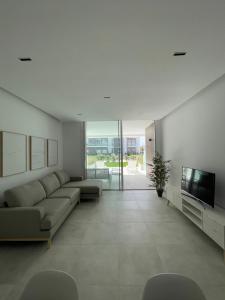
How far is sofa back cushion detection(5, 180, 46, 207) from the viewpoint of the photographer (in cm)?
325

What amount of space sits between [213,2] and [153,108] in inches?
143

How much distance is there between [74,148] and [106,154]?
4.05ft

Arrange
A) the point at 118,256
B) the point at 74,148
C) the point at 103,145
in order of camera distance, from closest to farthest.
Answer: the point at 118,256 → the point at 74,148 → the point at 103,145

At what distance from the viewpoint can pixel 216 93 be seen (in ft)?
11.1

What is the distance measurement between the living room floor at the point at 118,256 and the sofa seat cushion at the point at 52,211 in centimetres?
35

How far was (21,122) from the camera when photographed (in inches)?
164

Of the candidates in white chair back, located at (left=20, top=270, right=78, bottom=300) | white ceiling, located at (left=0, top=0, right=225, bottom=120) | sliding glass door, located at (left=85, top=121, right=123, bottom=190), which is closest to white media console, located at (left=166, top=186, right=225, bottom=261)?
white ceiling, located at (left=0, top=0, right=225, bottom=120)

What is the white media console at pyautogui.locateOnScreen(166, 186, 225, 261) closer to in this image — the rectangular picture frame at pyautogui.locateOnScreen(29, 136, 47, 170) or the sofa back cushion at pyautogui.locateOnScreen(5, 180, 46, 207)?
the sofa back cushion at pyautogui.locateOnScreen(5, 180, 46, 207)

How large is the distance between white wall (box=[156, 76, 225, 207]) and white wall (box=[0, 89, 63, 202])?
377 cm

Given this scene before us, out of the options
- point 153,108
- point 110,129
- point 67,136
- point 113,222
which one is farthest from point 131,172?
point 113,222

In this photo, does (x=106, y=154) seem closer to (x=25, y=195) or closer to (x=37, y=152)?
(x=37, y=152)

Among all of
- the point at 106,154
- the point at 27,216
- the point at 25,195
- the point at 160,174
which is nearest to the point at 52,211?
the point at 27,216

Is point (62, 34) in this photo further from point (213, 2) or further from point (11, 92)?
point (11, 92)

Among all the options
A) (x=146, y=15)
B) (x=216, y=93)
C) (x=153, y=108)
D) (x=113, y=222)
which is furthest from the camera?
(x=153, y=108)
